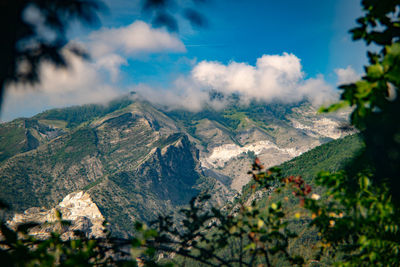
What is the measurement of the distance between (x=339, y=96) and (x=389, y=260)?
2.88 m

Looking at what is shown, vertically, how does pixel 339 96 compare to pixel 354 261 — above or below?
above

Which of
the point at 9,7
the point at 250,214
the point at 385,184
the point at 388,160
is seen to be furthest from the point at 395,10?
the point at 9,7

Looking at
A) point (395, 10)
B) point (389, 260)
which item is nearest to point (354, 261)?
point (389, 260)

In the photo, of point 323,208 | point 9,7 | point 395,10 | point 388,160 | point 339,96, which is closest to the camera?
point 339,96

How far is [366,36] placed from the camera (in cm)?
293

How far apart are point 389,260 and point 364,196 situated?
3.13 ft

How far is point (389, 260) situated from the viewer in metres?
3.58

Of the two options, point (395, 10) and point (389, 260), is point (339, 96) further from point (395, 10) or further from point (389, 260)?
point (389, 260)

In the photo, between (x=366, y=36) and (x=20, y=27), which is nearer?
(x=366, y=36)

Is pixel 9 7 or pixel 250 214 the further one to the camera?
pixel 250 214

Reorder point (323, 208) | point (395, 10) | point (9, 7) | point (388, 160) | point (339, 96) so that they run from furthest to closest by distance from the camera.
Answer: point (323, 208), point (388, 160), point (9, 7), point (395, 10), point (339, 96)

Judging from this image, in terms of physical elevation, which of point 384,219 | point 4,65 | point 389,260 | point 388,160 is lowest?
point 389,260

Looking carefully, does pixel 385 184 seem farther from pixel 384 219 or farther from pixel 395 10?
pixel 395 10

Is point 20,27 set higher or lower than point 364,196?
higher
